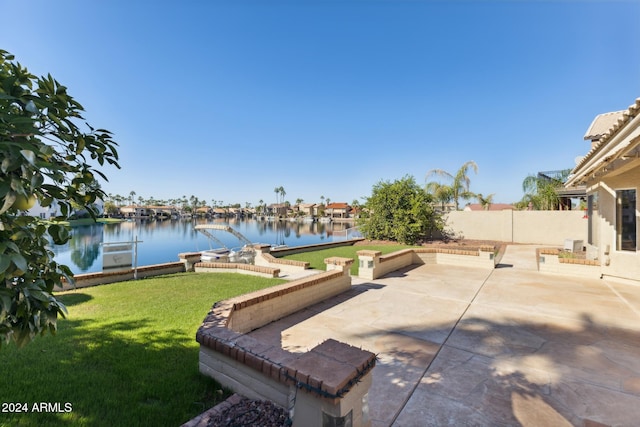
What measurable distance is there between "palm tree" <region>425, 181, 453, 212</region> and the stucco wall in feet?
29.2

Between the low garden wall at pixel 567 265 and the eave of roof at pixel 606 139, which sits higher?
the eave of roof at pixel 606 139

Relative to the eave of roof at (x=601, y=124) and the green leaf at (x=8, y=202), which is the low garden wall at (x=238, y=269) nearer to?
the green leaf at (x=8, y=202)

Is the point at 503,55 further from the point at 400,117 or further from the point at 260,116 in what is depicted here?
the point at 260,116

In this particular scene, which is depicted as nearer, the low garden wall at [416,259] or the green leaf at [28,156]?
the green leaf at [28,156]

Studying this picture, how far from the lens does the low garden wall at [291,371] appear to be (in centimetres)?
192

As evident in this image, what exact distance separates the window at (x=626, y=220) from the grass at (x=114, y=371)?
11606 mm

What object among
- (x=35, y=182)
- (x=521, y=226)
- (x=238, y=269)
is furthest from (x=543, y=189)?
(x=35, y=182)

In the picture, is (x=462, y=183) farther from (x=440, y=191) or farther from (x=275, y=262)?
(x=275, y=262)

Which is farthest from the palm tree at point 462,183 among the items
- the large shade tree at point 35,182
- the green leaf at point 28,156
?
the green leaf at point 28,156

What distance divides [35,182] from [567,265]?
12817mm

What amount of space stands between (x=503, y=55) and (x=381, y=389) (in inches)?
705

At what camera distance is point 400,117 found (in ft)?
75.4

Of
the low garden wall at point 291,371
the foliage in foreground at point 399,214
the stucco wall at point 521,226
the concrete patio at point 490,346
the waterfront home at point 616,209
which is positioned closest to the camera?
the low garden wall at point 291,371

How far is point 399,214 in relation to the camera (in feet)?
62.3
